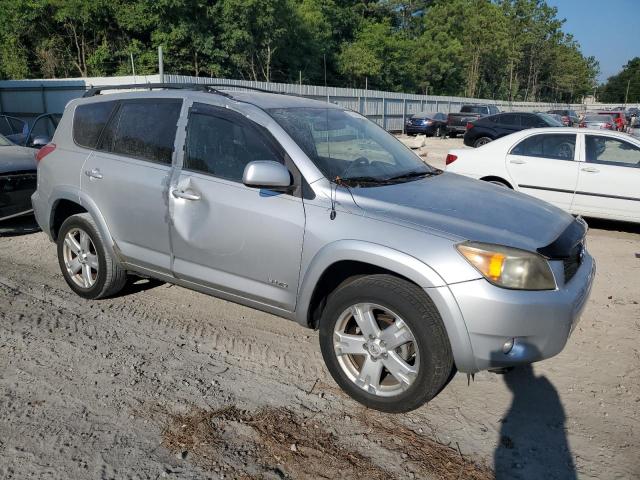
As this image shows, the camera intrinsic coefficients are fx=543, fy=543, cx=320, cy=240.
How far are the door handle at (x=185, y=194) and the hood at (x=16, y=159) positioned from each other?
12.8ft

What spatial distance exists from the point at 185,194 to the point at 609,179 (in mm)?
6236

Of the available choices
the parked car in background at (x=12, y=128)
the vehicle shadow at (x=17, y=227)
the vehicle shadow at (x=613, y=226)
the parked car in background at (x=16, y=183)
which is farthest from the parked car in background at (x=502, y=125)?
the parked car in background at (x=16, y=183)

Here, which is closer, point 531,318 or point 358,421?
point 531,318

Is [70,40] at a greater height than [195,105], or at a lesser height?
greater

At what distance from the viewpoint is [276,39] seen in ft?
120

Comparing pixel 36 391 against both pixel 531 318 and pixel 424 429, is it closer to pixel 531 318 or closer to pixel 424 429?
pixel 424 429

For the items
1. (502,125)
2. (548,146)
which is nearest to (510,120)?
(502,125)

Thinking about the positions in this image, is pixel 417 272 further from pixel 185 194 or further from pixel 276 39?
pixel 276 39

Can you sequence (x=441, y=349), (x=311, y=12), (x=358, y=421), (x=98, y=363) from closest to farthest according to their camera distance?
(x=441, y=349), (x=358, y=421), (x=98, y=363), (x=311, y=12)

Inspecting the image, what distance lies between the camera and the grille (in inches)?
121

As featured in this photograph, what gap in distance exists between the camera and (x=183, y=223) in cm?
376

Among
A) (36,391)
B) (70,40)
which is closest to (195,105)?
(36,391)

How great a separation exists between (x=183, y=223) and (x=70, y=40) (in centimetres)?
3789

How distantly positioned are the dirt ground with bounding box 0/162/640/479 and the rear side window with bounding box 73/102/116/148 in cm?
139
